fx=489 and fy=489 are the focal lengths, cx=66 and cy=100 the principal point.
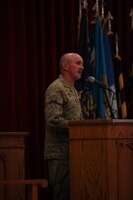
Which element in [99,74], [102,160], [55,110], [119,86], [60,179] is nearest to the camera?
[102,160]

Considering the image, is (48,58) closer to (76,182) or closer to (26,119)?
(26,119)

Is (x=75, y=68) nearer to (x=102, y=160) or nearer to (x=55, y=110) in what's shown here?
(x=55, y=110)

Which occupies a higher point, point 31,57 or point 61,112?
point 31,57

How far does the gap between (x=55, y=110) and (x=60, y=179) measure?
61cm

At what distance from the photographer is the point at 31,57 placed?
20.1 feet

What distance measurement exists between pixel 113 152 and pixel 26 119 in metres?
2.45

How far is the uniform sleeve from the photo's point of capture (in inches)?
161

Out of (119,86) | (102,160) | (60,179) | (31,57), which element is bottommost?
(60,179)

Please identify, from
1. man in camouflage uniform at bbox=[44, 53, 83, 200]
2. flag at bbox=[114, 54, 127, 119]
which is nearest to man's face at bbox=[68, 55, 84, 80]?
man in camouflage uniform at bbox=[44, 53, 83, 200]

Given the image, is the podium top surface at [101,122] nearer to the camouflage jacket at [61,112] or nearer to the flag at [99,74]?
the camouflage jacket at [61,112]

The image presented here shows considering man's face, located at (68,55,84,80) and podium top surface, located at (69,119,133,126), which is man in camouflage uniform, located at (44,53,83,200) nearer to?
man's face, located at (68,55,84,80)

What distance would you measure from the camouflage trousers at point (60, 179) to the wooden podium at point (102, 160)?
0.42 meters

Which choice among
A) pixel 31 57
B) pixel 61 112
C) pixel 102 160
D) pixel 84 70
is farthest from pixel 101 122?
pixel 31 57

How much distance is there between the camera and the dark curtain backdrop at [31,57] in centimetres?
593
